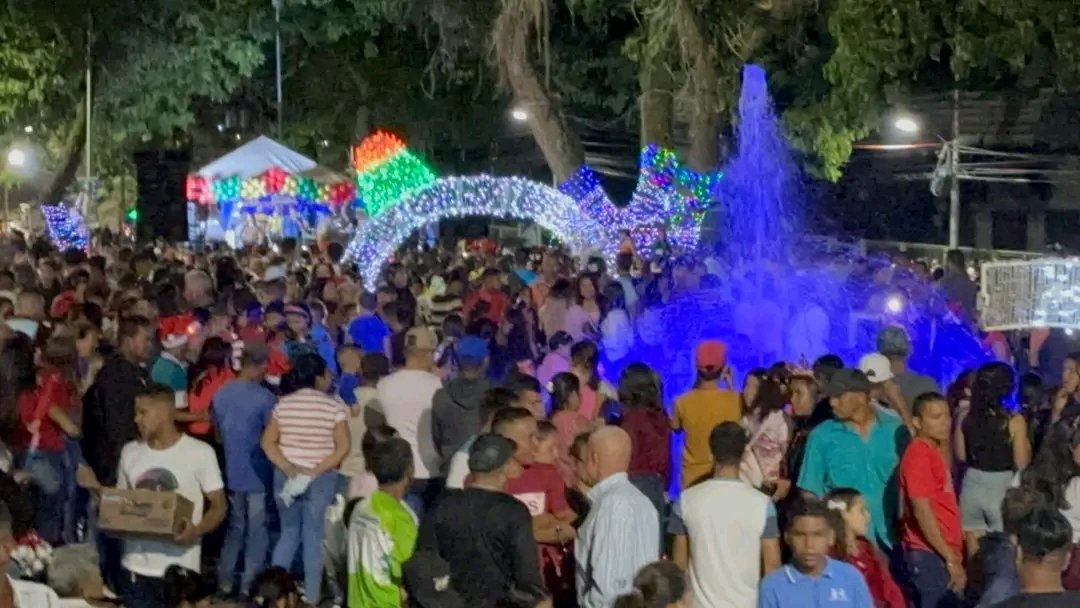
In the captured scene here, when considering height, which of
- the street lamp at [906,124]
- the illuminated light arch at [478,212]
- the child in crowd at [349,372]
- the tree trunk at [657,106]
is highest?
the street lamp at [906,124]

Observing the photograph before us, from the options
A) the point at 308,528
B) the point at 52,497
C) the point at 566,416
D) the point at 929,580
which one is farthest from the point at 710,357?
the point at 52,497

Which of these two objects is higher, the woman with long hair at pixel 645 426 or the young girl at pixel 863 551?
the woman with long hair at pixel 645 426

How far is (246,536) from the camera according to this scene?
34.8 feet

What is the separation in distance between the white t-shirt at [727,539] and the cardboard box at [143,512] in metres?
2.38

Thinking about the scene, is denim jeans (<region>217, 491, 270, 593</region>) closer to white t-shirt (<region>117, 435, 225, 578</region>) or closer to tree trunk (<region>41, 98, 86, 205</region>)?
white t-shirt (<region>117, 435, 225, 578</region>)

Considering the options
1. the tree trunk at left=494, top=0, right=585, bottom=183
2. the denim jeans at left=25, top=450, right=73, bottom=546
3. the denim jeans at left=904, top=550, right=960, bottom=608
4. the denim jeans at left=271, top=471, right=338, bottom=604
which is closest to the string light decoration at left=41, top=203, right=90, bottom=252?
the tree trunk at left=494, top=0, right=585, bottom=183

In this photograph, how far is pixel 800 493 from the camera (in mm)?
8445

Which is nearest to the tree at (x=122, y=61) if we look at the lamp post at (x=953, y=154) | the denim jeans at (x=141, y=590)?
the lamp post at (x=953, y=154)

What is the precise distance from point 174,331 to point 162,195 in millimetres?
11481

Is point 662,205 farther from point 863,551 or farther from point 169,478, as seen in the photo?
point 863,551

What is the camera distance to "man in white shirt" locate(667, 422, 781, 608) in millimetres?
7328

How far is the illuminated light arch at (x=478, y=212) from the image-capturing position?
21.6 metres

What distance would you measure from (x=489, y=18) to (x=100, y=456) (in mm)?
16814

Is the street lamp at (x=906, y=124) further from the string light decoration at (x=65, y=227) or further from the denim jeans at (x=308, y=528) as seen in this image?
the denim jeans at (x=308, y=528)
